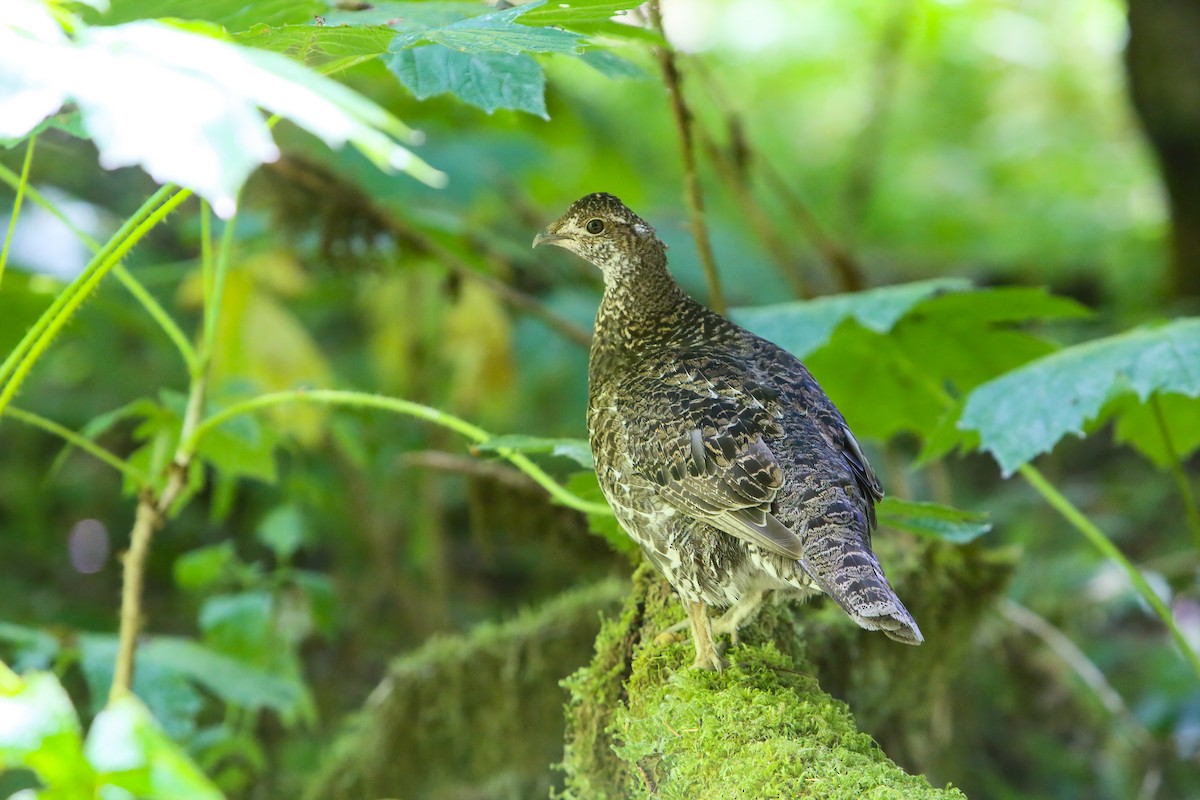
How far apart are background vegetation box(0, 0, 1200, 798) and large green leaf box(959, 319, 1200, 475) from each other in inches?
0.5

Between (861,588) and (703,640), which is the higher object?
(861,588)

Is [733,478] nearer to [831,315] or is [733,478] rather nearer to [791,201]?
[831,315]

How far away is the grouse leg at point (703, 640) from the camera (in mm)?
2961

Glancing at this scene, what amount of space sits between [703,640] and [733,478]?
441mm

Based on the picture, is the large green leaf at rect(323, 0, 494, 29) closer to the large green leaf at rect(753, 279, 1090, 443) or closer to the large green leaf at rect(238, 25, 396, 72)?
the large green leaf at rect(238, 25, 396, 72)

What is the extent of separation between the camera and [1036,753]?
636 centimetres

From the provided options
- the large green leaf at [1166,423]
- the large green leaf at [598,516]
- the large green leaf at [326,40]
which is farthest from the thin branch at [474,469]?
the large green leaf at [1166,423]

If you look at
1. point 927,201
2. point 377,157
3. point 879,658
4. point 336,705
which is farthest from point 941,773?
point 927,201

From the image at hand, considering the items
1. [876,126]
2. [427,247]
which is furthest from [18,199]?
[876,126]

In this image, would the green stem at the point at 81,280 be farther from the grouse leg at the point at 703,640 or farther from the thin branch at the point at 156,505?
the grouse leg at the point at 703,640

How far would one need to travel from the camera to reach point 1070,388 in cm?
332

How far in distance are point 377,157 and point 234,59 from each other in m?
0.24

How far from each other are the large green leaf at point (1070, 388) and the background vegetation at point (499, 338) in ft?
0.04

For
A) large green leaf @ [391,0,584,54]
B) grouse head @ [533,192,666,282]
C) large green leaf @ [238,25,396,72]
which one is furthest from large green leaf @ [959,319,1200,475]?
large green leaf @ [238,25,396,72]
